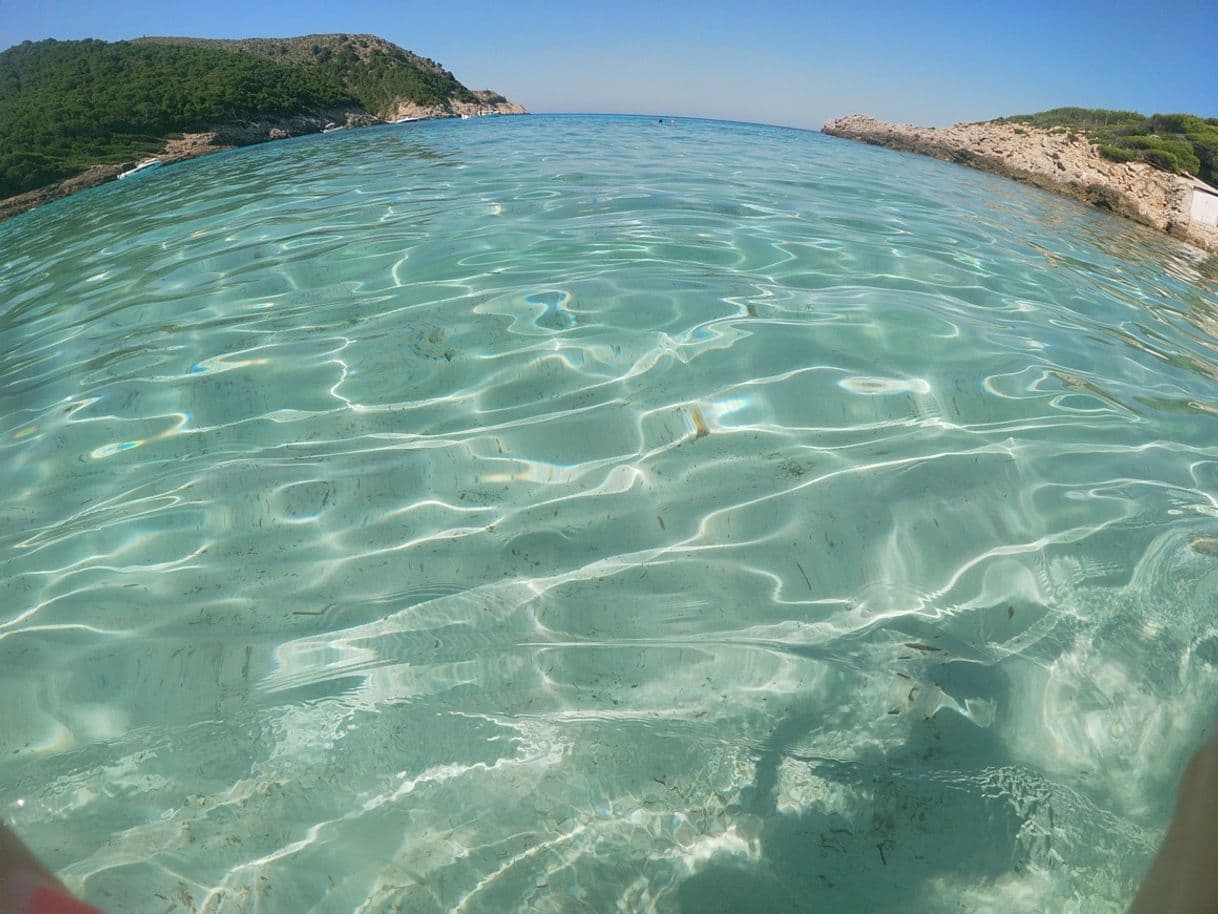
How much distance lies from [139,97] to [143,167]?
7.87 metres

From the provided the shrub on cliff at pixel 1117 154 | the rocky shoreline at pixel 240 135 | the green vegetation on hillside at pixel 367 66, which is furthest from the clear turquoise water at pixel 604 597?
the green vegetation on hillside at pixel 367 66

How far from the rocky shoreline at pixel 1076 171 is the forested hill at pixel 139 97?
790 inches

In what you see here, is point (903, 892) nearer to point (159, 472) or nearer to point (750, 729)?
point (750, 729)

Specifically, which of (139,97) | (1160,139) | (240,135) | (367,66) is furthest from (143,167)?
(367,66)

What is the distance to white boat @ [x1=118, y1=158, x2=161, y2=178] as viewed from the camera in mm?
14355

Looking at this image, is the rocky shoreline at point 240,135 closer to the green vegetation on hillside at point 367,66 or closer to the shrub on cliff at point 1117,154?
the green vegetation on hillside at point 367,66

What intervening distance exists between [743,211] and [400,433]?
4.64 metres

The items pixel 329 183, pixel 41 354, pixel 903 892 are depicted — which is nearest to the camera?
pixel 903 892

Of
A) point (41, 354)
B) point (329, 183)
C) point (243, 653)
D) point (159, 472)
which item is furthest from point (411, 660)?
point (329, 183)

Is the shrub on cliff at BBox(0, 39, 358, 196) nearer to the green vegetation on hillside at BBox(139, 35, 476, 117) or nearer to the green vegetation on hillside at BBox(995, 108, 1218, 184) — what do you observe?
the green vegetation on hillside at BBox(139, 35, 476, 117)

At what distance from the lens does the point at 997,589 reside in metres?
1.84

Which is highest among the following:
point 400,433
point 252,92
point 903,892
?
point 252,92

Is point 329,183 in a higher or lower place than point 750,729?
higher

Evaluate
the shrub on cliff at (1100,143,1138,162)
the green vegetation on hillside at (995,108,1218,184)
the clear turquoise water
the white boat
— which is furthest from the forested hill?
the green vegetation on hillside at (995,108,1218,184)
